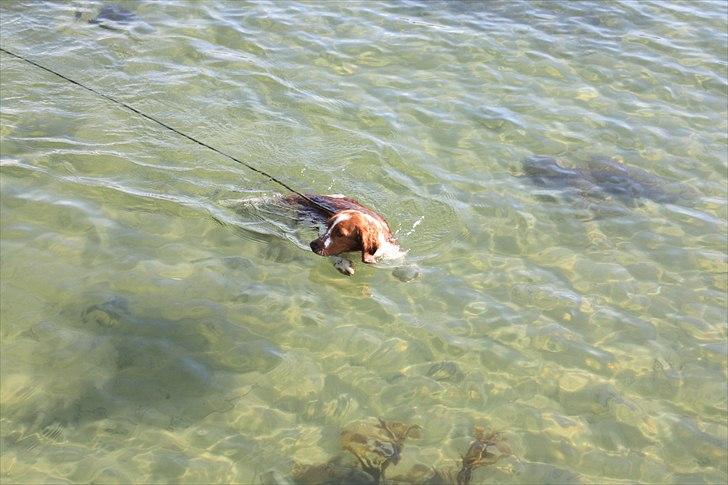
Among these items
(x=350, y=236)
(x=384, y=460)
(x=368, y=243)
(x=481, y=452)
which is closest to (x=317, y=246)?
(x=350, y=236)

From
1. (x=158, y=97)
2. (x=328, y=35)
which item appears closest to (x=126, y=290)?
(x=158, y=97)

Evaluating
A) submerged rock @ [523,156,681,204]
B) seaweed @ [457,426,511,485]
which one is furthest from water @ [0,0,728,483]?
submerged rock @ [523,156,681,204]

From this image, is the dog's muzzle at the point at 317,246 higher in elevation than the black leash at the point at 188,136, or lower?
lower

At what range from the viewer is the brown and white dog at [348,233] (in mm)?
6426

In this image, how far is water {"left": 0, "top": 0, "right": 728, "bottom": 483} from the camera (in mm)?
5277

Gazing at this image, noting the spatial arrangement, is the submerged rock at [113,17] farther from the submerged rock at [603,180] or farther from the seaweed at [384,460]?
the seaweed at [384,460]

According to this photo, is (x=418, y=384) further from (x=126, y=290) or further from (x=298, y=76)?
(x=298, y=76)

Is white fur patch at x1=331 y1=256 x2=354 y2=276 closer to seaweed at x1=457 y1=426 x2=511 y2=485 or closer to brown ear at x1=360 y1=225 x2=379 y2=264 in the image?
brown ear at x1=360 y1=225 x2=379 y2=264

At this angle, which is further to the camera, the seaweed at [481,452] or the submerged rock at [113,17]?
the submerged rock at [113,17]

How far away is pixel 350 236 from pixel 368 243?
0.17 m

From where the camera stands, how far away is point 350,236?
6.43 m

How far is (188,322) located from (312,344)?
102cm

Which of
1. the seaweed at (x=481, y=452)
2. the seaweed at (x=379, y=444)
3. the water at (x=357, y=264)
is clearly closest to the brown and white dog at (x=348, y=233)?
the water at (x=357, y=264)

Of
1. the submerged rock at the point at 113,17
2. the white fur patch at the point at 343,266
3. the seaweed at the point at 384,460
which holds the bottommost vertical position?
the seaweed at the point at 384,460
